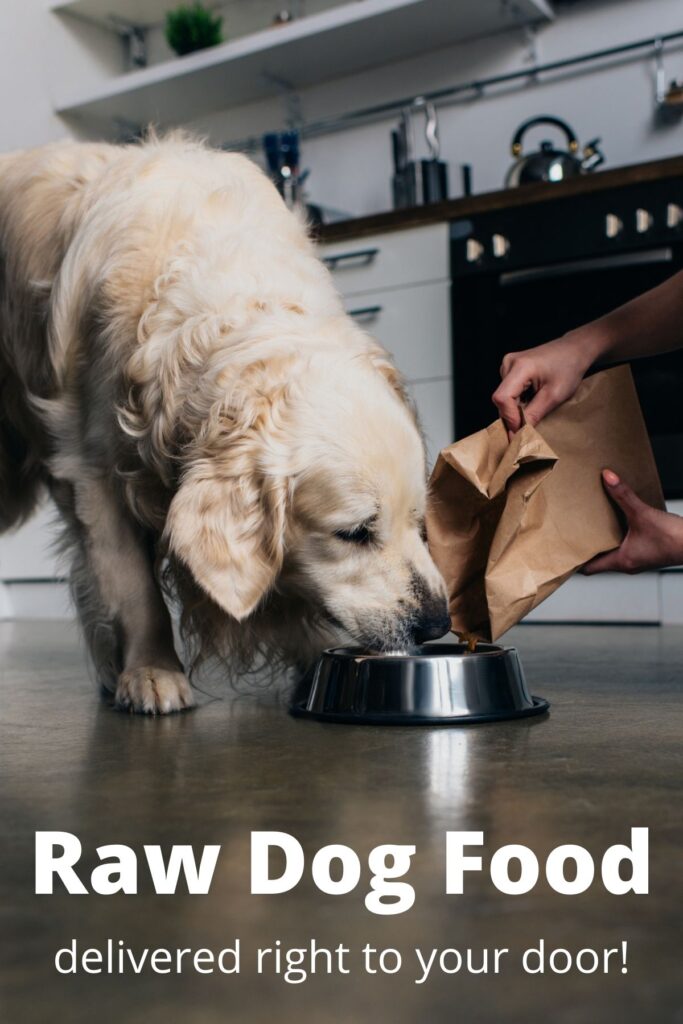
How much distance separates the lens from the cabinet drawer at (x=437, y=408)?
11.2 ft

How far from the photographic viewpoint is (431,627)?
157 cm

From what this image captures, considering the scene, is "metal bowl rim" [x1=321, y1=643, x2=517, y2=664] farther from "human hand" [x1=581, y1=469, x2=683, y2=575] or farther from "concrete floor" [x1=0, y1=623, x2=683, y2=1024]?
"human hand" [x1=581, y1=469, x2=683, y2=575]

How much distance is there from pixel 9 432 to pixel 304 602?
77 cm

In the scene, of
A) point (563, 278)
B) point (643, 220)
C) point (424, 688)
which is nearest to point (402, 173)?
point (563, 278)

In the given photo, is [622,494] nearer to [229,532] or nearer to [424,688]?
[424,688]

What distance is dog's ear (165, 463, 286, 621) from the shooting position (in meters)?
1.50

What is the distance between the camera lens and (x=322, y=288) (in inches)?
69.3

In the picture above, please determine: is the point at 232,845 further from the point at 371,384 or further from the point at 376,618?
the point at 371,384

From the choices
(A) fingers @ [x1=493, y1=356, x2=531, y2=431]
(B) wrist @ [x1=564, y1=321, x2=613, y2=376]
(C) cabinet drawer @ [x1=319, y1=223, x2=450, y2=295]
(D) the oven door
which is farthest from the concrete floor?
(C) cabinet drawer @ [x1=319, y1=223, x2=450, y2=295]

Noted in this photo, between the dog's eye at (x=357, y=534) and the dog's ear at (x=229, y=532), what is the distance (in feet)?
0.27

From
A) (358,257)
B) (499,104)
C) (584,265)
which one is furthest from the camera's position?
(499,104)

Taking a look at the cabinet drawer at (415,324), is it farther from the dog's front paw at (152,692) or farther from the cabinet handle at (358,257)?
the dog's front paw at (152,692)

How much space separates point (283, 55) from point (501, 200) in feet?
4.20


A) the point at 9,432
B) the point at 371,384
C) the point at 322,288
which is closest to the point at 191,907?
the point at 371,384
